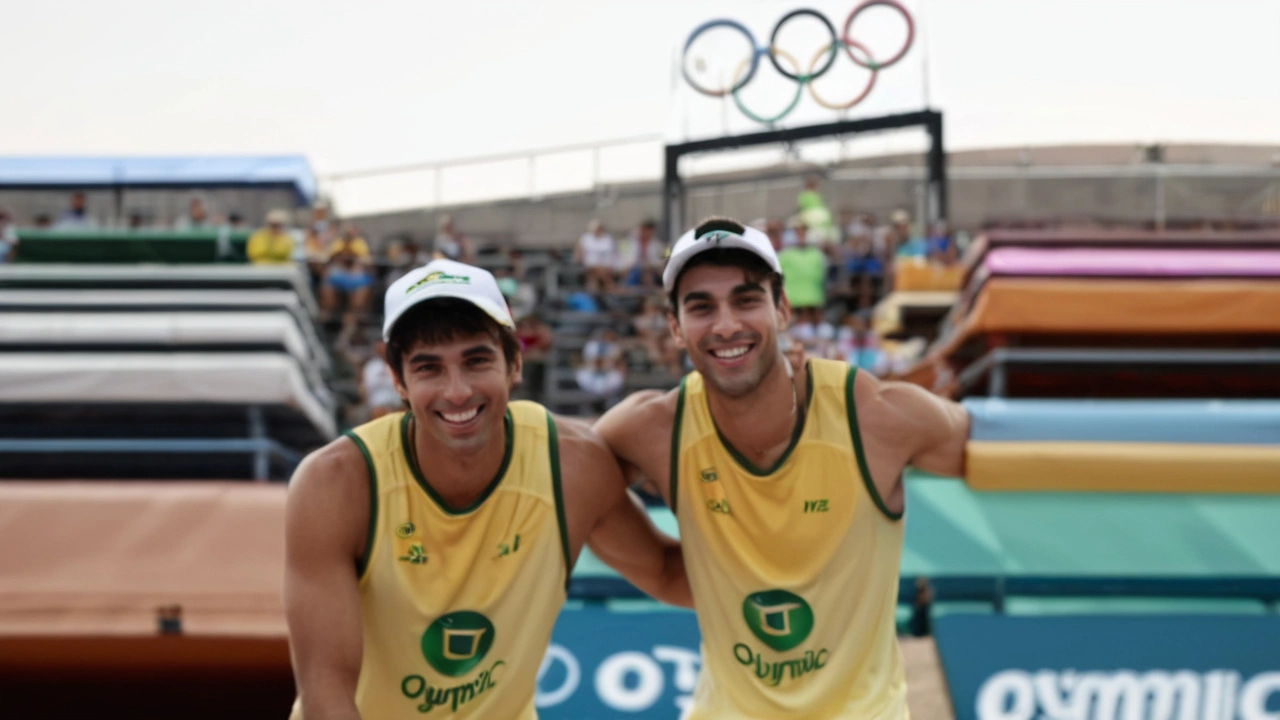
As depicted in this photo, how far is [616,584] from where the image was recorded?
734 centimetres

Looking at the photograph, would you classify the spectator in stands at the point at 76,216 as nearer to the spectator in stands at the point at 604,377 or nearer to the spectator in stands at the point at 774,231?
the spectator in stands at the point at 604,377

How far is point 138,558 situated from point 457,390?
480 centimetres

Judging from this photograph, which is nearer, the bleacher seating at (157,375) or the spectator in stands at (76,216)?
the bleacher seating at (157,375)

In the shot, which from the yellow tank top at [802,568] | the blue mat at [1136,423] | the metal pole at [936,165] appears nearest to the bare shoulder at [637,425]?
the yellow tank top at [802,568]

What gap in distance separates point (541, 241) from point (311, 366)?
10.2 meters

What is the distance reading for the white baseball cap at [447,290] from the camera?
3543 mm

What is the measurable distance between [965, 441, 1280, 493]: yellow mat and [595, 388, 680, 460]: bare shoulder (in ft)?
11.2

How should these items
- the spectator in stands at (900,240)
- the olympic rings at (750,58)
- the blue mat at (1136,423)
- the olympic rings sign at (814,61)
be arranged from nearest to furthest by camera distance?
the blue mat at (1136,423), the olympic rings sign at (814,61), the olympic rings at (750,58), the spectator in stands at (900,240)

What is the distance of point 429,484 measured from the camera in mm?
3711

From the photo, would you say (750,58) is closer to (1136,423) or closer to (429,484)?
(1136,423)

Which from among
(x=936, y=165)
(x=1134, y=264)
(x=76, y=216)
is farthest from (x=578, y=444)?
(x=76, y=216)

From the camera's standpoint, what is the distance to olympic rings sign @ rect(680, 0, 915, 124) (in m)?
14.1

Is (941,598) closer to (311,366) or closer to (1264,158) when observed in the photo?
(311,366)

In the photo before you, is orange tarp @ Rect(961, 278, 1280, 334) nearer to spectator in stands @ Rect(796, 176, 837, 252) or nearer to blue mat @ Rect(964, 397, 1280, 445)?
blue mat @ Rect(964, 397, 1280, 445)
